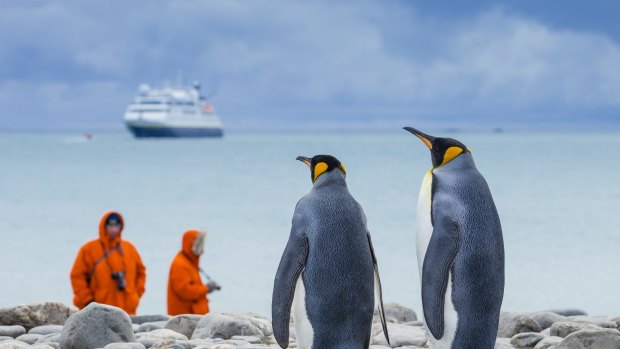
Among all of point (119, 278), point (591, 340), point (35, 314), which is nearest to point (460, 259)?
point (591, 340)

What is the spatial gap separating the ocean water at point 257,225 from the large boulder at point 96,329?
308 inches

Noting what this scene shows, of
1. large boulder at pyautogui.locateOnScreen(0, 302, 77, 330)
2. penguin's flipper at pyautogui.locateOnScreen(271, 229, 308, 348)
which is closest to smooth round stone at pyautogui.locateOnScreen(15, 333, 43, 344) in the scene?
large boulder at pyautogui.locateOnScreen(0, 302, 77, 330)

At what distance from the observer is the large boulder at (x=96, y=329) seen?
5.46m

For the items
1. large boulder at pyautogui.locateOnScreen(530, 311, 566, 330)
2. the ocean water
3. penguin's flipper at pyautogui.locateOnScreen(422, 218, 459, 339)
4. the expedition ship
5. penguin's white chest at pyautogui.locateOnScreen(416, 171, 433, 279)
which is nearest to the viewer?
penguin's flipper at pyautogui.locateOnScreen(422, 218, 459, 339)

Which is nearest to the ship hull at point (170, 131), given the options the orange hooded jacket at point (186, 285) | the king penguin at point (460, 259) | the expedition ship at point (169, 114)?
the expedition ship at point (169, 114)

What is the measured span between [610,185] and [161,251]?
23.5 meters

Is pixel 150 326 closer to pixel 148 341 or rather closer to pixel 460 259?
pixel 148 341

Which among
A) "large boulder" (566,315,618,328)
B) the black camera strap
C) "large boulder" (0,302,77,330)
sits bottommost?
"large boulder" (566,315,618,328)

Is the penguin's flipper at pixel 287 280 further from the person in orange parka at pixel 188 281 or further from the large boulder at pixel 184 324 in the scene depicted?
the person in orange parka at pixel 188 281

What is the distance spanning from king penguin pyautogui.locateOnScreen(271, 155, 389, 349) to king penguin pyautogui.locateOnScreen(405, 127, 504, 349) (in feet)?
0.79

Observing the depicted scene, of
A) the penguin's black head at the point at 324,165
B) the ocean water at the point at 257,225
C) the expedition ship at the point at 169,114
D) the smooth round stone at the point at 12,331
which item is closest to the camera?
the penguin's black head at the point at 324,165

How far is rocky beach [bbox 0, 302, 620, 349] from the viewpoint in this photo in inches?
205

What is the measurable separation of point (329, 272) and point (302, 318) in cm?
23

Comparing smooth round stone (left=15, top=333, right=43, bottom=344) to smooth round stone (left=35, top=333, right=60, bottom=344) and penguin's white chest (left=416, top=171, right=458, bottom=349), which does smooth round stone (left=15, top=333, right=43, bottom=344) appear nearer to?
smooth round stone (left=35, top=333, right=60, bottom=344)
